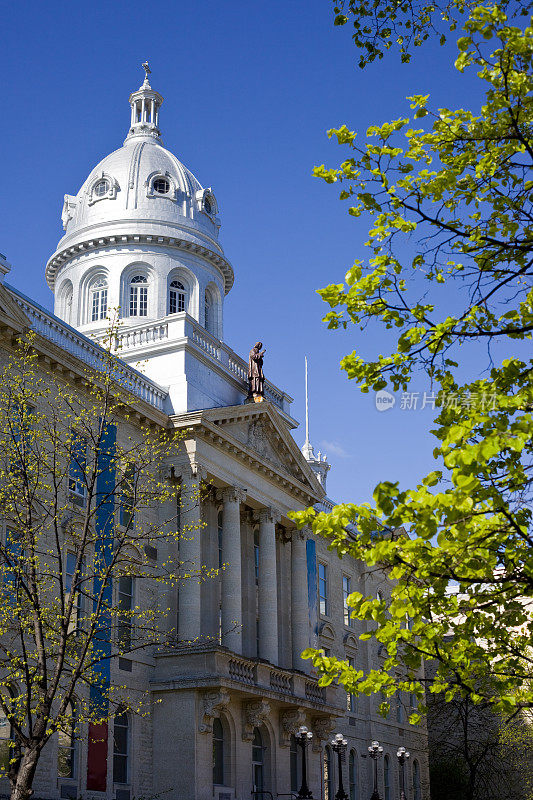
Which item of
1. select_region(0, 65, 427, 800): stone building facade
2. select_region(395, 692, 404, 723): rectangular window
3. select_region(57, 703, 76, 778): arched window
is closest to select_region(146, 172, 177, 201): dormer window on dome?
select_region(0, 65, 427, 800): stone building facade

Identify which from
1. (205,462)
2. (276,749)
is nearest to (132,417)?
(205,462)

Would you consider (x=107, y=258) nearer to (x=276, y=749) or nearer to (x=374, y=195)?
(x=276, y=749)

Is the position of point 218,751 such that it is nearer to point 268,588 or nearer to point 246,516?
point 268,588

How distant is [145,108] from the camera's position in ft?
182

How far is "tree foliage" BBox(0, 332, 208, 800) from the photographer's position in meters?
20.2

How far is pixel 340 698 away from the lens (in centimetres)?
4938

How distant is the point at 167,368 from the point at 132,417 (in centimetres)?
471

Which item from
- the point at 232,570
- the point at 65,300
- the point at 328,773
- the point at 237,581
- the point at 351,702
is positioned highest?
the point at 65,300

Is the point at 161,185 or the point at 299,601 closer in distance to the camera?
→ the point at 299,601

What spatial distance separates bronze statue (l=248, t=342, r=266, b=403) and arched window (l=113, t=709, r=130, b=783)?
1498cm

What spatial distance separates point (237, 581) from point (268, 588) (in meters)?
3.34

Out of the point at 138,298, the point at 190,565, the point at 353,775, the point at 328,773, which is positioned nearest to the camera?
the point at 190,565

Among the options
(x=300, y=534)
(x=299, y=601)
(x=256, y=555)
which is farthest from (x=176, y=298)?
(x=299, y=601)

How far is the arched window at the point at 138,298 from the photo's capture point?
4769 cm
